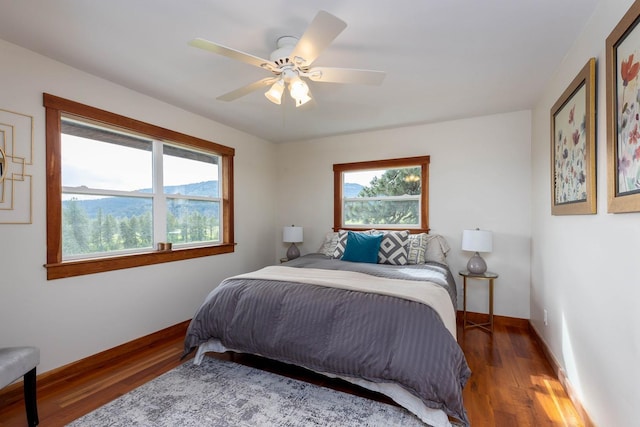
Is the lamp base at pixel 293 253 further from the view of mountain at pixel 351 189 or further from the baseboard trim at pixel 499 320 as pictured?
the baseboard trim at pixel 499 320

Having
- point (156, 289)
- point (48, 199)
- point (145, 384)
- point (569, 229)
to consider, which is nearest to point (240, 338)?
point (145, 384)

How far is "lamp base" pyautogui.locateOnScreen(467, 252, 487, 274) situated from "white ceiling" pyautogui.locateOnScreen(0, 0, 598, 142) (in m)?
1.64

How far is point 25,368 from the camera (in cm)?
164

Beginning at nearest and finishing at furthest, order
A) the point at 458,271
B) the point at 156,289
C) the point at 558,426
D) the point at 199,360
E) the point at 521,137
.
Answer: the point at 558,426, the point at 199,360, the point at 156,289, the point at 521,137, the point at 458,271

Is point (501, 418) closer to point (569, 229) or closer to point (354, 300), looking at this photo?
point (354, 300)

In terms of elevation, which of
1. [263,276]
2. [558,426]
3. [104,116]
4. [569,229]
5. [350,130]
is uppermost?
[350,130]

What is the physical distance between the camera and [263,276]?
250cm

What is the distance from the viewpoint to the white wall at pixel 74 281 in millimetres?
2025

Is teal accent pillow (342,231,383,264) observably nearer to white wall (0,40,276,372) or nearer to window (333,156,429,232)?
window (333,156,429,232)

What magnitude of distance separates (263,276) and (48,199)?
1.69 meters

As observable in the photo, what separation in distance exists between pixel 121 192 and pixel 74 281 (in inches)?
33.3

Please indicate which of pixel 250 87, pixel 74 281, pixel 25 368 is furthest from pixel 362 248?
pixel 25 368

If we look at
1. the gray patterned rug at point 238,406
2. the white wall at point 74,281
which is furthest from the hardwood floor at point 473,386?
the white wall at point 74,281

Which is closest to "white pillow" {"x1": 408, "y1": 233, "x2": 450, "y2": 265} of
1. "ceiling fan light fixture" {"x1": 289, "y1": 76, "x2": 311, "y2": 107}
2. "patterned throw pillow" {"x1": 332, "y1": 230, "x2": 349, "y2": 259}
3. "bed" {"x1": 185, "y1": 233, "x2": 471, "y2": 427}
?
"bed" {"x1": 185, "y1": 233, "x2": 471, "y2": 427}
